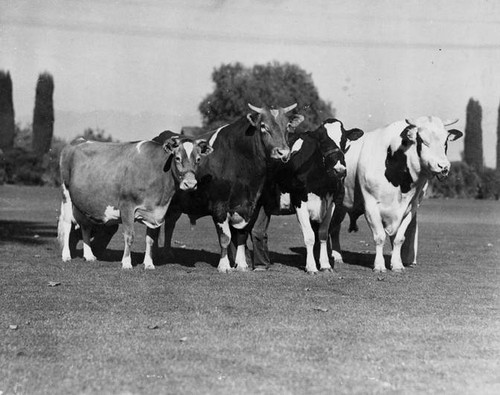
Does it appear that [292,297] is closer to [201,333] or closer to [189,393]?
[201,333]

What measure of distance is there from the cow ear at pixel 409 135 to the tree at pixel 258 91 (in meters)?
54.7

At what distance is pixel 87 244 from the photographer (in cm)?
1581

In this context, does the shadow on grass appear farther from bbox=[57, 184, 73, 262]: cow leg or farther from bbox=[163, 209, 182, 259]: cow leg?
bbox=[163, 209, 182, 259]: cow leg

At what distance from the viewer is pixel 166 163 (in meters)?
14.5

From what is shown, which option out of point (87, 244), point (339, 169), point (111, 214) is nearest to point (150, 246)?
point (111, 214)

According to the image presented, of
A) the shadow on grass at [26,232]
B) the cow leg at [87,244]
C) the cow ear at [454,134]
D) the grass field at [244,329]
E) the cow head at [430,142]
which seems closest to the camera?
the grass field at [244,329]

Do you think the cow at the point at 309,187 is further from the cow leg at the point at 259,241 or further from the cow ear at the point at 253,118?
the cow ear at the point at 253,118

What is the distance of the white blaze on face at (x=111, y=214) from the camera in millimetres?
14883

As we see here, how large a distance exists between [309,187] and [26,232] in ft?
39.0

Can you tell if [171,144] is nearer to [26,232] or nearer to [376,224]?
[376,224]

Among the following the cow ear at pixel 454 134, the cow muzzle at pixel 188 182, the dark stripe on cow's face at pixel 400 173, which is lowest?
the cow muzzle at pixel 188 182

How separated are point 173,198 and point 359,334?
6743mm

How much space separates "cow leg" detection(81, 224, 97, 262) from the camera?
15.7 m

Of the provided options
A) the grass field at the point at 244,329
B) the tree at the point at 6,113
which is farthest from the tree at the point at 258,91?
the grass field at the point at 244,329
